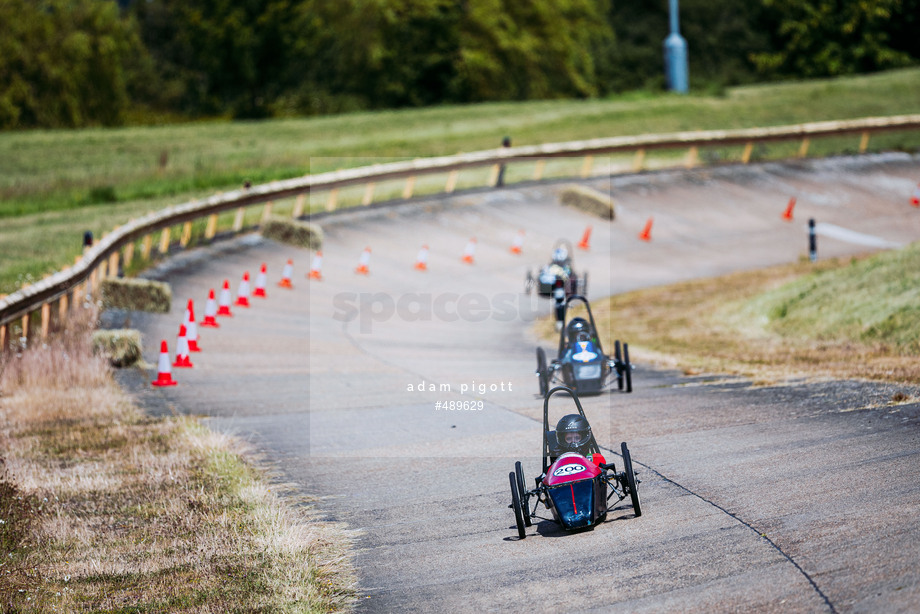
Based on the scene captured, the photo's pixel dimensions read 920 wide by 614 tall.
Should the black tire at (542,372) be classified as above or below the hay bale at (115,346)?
below

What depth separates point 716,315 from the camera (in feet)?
73.9

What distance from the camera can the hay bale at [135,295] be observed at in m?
20.3

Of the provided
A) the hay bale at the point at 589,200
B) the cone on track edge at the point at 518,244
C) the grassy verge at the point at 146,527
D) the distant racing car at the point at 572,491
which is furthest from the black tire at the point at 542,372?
the hay bale at the point at 589,200

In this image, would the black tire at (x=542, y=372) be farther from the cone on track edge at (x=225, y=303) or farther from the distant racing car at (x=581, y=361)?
the cone on track edge at (x=225, y=303)

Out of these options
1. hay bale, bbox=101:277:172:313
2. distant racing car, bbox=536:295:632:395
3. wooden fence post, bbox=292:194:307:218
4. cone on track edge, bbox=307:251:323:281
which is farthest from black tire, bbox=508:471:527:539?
wooden fence post, bbox=292:194:307:218

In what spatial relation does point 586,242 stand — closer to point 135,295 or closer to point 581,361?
point 135,295

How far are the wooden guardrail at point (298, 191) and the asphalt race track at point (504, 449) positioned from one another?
1.28 metres

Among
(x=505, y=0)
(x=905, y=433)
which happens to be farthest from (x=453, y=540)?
(x=505, y=0)

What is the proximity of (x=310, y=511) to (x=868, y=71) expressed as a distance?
74713 millimetres

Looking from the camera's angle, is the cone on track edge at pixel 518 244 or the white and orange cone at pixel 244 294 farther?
the cone on track edge at pixel 518 244

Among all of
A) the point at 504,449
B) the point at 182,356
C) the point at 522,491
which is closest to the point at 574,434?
the point at 522,491

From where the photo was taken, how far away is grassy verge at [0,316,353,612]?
319 inches

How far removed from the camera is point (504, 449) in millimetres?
11867

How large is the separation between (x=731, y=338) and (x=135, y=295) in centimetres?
1044
